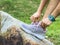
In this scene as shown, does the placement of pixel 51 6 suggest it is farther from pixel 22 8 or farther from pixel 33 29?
pixel 22 8

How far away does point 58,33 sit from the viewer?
4.57 m

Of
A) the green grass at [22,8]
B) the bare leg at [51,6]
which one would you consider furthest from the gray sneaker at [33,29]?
the green grass at [22,8]

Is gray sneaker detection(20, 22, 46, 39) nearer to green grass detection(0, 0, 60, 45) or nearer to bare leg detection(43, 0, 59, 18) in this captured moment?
bare leg detection(43, 0, 59, 18)

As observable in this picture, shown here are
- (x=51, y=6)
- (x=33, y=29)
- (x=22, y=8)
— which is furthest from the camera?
(x=22, y=8)

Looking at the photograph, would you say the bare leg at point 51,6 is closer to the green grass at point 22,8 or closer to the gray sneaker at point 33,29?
the gray sneaker at point 33,29

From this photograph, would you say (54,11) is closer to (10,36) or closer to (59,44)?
(10,36)

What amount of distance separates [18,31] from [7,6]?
9.27 ft

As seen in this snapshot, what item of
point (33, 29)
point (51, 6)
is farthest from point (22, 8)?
point (33, 29)

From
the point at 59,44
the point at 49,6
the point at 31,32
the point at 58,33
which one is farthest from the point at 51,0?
the point at 58,33

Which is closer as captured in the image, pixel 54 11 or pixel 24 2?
pixel 54 11

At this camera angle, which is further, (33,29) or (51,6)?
(51,6)

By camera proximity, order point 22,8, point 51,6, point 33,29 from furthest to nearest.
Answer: point 22,8 → point 51,6 → point 33,29

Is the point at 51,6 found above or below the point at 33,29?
above

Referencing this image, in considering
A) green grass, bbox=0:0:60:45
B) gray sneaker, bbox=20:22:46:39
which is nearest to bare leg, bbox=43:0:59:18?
gray sneaker, bbox=20:22:46:39
